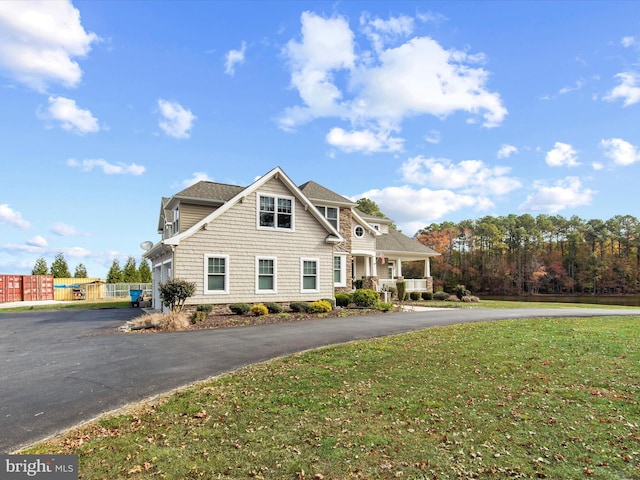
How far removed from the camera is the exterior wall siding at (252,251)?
16859 mm

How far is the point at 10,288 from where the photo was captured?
3272 cm

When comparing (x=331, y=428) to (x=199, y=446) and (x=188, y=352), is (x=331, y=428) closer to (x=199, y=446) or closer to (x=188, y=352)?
(x=199, y=446)

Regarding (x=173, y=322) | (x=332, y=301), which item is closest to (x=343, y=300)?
(x=332, y=301)

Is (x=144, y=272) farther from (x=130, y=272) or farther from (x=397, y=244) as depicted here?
(x=397, y=244)

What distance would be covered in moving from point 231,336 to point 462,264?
60.8 m

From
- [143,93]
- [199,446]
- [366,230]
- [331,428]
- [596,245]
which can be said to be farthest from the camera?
[596,245]

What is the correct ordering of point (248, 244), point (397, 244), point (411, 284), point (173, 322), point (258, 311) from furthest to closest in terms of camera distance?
point (397, 244)
point (411, 284)
point (248, 244)
point (258, 311)
point (173, 322)

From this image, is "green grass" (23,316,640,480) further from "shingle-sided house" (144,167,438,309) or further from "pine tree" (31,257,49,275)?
"pine tree" (31,257,49,275)

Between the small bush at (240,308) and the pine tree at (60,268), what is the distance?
118 ft

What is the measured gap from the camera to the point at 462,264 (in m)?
65.3

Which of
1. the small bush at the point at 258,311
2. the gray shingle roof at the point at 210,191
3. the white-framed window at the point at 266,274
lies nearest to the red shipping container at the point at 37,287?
the gray shingle roof at the point at 210,191

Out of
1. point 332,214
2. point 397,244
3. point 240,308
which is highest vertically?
point 332,214

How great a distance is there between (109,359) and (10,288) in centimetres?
3340

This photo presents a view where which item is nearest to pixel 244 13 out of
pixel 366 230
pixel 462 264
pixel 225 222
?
pixel 225 222
